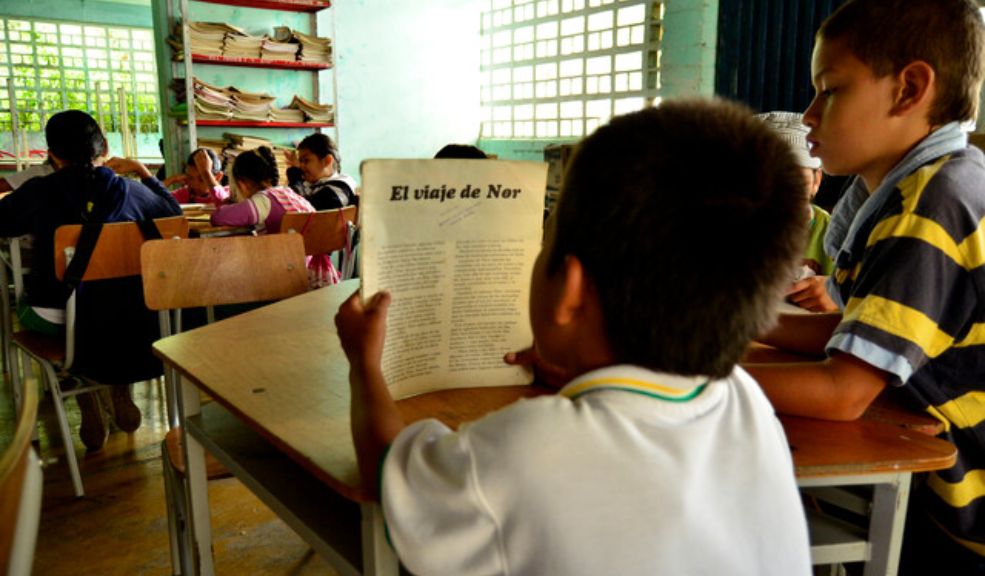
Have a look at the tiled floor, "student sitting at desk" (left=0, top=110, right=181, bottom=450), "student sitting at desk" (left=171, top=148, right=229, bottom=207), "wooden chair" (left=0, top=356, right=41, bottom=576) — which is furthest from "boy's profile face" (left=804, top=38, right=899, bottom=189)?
"student sitting at desk" (left=171, top=148, right=229, bottom=207)

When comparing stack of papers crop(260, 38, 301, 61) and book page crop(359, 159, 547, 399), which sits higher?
stack of papers crop(260, 38, 301, 61)

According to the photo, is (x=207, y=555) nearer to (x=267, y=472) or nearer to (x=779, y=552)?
(x=267, y=472)

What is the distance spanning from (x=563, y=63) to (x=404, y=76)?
143cm

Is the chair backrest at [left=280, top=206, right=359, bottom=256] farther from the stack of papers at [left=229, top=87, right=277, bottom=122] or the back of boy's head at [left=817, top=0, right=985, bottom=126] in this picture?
the stack of papers at [left=229, top=87, right=277, bottom=122]

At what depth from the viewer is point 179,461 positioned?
143 centimetres

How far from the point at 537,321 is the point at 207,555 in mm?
990

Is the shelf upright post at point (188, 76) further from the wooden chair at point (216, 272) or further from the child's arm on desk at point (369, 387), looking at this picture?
the child's arm on desk at point (369, 387)

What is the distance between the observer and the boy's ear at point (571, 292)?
23.0 inches

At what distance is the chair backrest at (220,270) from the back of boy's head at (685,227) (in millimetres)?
1442

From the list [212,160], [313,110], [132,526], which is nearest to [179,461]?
[132,526]

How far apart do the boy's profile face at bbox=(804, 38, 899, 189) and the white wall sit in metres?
5.06

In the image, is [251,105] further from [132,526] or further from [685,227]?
[685,227]

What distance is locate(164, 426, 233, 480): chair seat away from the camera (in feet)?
4.64

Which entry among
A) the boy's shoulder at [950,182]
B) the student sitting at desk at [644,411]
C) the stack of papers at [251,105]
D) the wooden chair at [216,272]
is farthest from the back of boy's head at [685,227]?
the stack of papers at [251,105]
